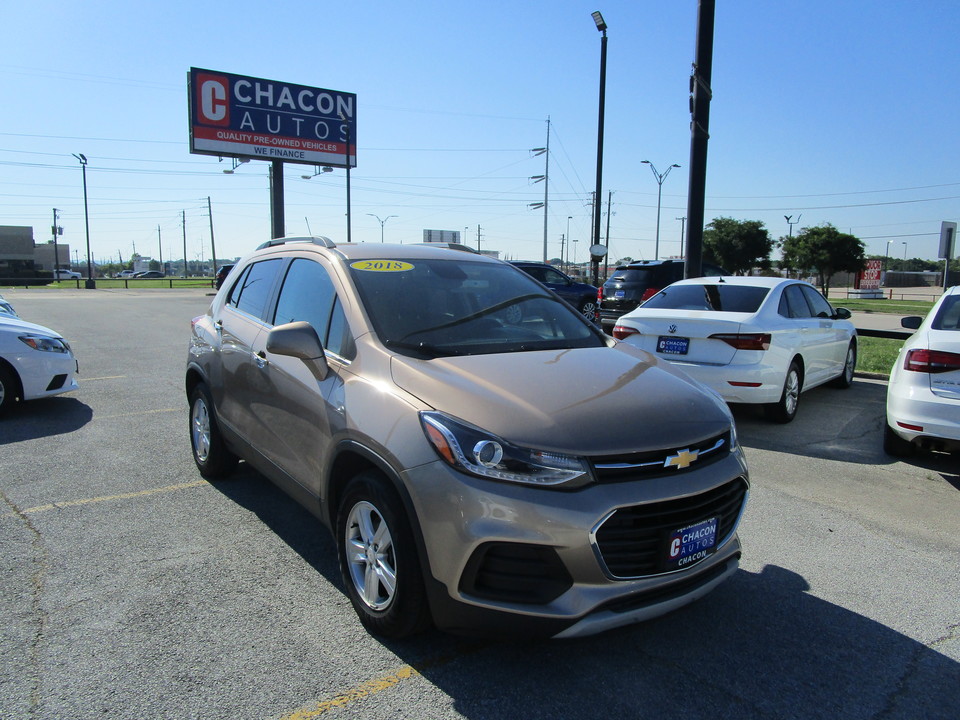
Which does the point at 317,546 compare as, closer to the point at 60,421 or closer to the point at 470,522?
the point at 470,522

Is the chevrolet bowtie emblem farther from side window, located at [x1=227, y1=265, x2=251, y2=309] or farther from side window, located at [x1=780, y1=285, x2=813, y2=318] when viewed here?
side window, located at [x1=780, y1=285, x2=813, y2=318]

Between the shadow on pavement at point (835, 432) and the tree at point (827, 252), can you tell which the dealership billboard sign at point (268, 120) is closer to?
the shadow on pavement at point (835, 432)

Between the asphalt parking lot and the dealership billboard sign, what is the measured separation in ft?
98.8

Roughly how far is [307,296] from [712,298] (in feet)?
16.9

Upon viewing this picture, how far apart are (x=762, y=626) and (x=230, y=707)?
2302mm

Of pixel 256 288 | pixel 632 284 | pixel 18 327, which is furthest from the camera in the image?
pixel 632 284

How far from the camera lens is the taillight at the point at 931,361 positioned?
508 centimetres

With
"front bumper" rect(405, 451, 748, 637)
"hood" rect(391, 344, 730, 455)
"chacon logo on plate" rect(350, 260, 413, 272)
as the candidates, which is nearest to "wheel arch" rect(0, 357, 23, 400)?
"chacon logo on plate" rect(350, 260, 413, 272)

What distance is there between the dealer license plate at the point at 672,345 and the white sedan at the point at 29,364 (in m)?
6.38

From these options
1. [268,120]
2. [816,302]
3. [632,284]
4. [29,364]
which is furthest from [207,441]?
[268,120]

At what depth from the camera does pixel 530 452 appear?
8.25 feet

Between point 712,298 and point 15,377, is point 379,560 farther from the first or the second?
point 15,377

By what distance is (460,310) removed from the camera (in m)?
3.71

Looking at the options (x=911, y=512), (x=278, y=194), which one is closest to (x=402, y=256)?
(x=911, y=512)
